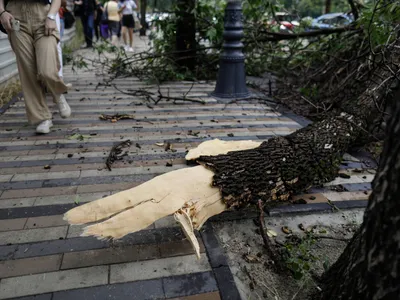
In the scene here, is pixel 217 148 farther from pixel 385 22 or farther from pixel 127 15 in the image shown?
pixel 127 15

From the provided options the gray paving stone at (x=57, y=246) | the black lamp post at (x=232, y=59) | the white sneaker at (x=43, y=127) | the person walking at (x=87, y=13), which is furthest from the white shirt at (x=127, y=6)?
the gray paving stone at (x=57, y=246)

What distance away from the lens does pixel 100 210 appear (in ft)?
6.88

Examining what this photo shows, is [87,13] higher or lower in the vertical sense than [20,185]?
higher

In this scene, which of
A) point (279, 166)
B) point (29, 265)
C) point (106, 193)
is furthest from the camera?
point (106, 193)

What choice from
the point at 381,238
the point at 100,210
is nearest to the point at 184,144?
the point at 100,210

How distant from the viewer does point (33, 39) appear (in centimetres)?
349

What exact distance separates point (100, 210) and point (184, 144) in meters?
1.66

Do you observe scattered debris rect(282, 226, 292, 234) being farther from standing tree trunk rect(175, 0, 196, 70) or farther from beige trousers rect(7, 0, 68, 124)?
standing tree trunk rect(175, 0, 196, 70)

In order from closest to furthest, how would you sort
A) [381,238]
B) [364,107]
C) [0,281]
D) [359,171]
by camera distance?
[381,238] → [0,281] → [359,171] → [364,107]

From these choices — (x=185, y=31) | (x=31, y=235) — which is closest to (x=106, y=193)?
(x=31, y=235)

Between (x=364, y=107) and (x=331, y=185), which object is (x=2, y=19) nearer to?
(x=331, y=185)

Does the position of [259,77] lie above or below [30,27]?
below

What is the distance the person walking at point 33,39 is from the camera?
11.1 ft

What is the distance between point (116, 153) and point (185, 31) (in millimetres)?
3919
